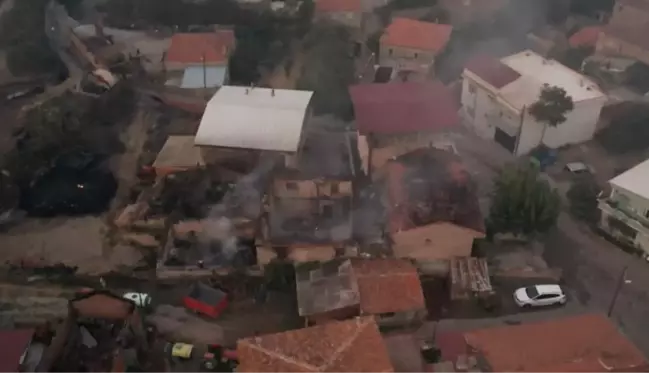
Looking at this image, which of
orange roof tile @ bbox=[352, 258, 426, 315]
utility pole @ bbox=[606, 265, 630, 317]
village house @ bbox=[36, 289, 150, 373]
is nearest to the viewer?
village house @ bbox=[36, 289, 150, 373]

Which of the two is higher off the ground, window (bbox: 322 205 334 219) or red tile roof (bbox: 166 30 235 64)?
red tile roof (bbox: 166 30 235 64)

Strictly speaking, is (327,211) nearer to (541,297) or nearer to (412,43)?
(541,297)

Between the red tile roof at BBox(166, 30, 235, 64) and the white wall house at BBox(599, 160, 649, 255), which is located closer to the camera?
the white wall house at BBox(599, 160, 649, 255)

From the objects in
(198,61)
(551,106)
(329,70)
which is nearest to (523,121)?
(551,106)

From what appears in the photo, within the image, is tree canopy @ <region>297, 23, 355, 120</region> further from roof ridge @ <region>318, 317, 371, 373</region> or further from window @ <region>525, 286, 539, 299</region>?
roof ridge @ <region>318, 317, 371, 373</region>

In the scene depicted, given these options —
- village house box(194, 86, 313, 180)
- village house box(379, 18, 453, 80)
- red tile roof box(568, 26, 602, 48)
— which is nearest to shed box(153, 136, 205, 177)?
village house box(194, 86, 313, 180)

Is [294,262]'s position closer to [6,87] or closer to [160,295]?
[160,295]

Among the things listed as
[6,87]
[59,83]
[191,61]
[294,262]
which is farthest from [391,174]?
[6,87]

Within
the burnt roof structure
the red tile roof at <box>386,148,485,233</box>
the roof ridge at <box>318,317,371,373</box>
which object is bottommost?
the burnt roof structure
